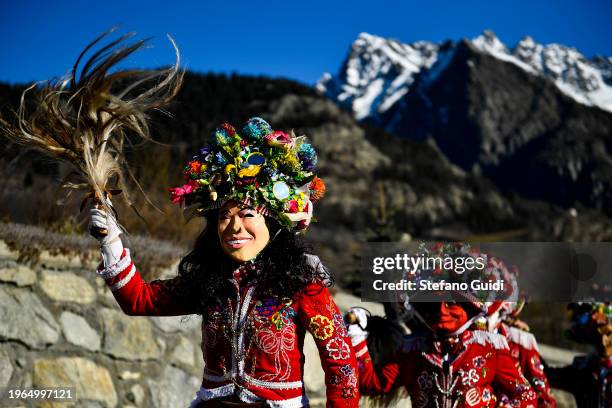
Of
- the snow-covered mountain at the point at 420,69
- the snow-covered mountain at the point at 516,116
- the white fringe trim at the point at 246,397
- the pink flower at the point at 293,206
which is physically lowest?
the white fringe trim at the point at 246,397

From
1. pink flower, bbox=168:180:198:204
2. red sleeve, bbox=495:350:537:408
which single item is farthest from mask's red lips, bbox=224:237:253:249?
red sleeve, bbox=495:350:537:408

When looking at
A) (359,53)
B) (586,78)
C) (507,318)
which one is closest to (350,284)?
(507,318)

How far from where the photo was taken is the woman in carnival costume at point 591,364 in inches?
119

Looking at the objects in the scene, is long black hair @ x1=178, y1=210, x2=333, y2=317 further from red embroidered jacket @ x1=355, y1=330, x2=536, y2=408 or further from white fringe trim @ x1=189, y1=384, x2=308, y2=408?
red embroidered jacket @ x1=355, y1=330, x2=536, y2=408

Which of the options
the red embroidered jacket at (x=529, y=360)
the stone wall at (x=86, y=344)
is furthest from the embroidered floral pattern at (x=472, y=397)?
the stone wall at (x=86, y=344)

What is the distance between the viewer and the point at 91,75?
2049 millimetres

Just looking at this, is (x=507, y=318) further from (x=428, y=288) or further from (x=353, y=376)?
(x=353, y=376)

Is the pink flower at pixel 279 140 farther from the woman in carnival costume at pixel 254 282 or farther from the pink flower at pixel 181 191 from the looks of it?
the pink flower at pixel 181 191

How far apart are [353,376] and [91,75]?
4.46 ft

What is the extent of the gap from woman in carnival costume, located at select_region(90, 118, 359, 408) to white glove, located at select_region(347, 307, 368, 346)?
A: 0.43 meters

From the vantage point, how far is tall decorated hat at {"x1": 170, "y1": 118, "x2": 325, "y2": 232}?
2215 millimetres

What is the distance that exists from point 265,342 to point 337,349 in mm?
259

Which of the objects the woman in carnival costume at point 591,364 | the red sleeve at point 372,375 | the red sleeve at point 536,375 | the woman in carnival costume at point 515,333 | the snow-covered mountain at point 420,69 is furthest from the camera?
the snow-covered mountain at point 420,69

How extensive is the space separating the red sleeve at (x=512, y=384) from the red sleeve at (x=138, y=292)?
1.40 m
